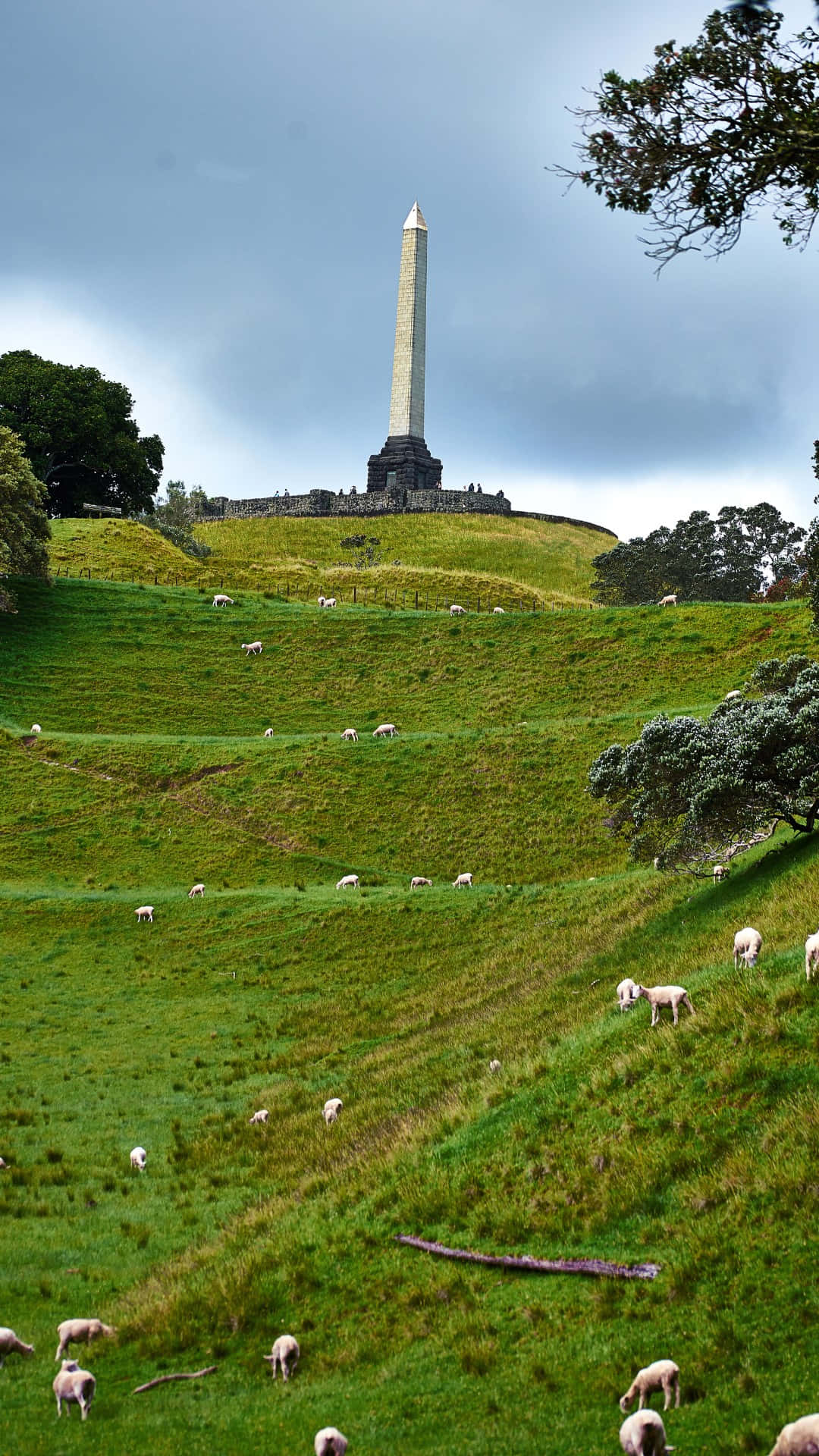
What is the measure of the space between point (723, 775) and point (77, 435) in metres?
87.8

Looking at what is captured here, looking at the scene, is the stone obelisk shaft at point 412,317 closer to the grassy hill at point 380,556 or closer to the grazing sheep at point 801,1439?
the grassy hill at point 380,556

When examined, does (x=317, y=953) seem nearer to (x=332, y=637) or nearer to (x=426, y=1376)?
(x=426, y=1376)

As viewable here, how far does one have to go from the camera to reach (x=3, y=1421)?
12617 millimetres

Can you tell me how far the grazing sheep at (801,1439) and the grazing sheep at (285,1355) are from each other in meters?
6.03

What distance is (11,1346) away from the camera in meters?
14.2

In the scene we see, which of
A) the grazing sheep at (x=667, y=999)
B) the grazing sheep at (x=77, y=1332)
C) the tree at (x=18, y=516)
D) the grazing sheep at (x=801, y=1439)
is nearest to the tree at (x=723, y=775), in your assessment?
the grazing sheep at (x=667, y=999)

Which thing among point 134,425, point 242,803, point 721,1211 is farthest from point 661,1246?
point 134,425

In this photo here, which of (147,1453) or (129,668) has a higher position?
(129,668)

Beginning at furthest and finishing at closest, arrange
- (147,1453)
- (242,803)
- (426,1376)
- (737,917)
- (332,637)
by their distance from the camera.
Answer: (332,637)
(242,803)
(737,917)
(426,1376)
(147,1453)

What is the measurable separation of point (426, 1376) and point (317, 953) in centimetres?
2753

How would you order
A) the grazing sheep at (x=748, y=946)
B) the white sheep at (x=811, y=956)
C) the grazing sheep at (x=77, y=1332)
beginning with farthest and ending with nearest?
the grazing sheep at (x=748, y=946) < the white sheep at (x=811, y=956) < the grazing sheep at (x=77, y=1332)

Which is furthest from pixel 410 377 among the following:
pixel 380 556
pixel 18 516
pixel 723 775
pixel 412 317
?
pixel 723 775

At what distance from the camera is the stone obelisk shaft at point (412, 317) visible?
11488 cm

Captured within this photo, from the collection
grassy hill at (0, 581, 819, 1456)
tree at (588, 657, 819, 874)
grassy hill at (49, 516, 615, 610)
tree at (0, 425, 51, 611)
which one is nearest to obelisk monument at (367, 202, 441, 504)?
grassy hill at (49, 516, 615, 610)
